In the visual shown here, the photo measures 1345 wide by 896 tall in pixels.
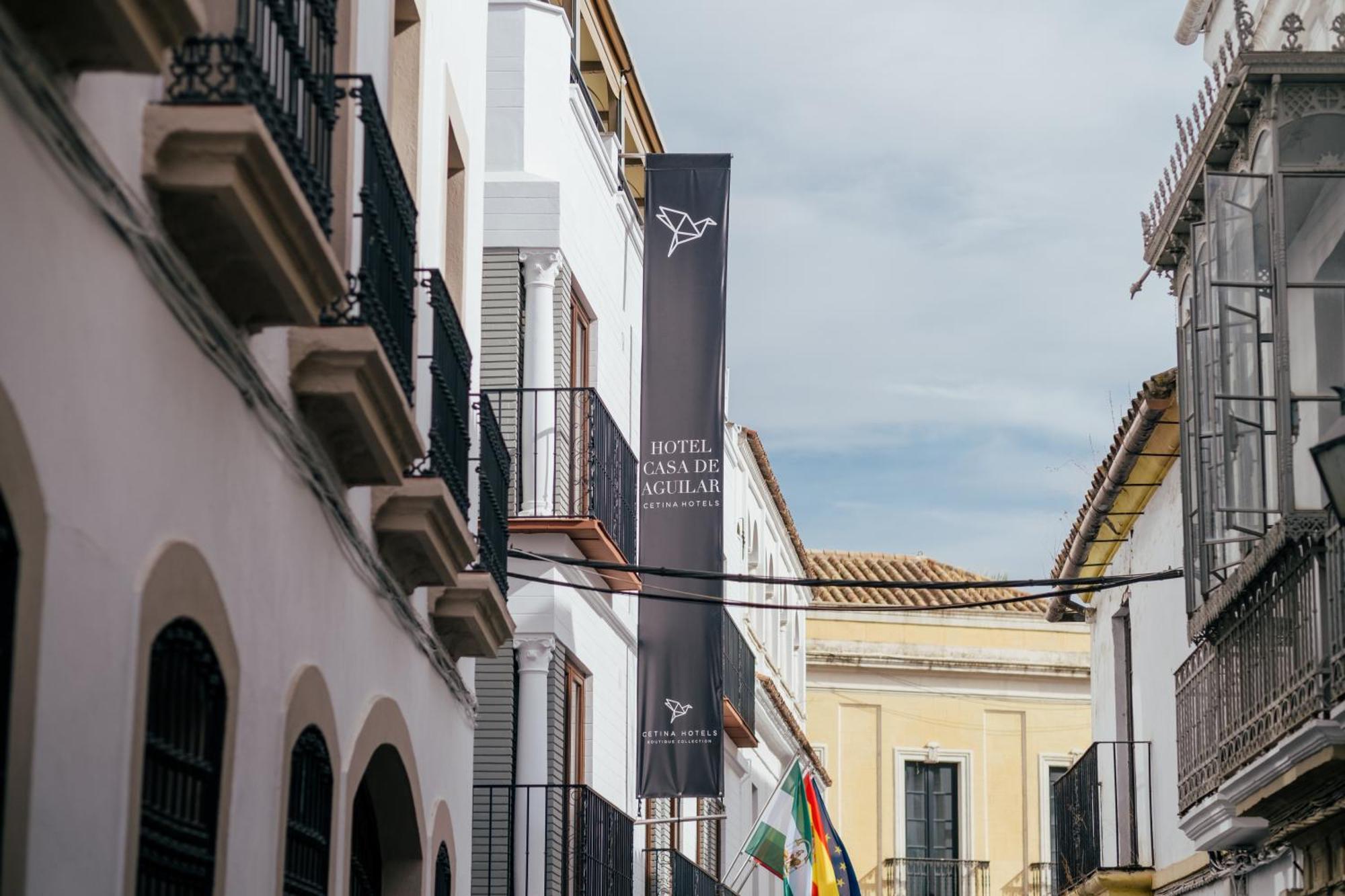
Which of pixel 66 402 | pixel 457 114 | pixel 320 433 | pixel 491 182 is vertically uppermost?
pixel 491 182

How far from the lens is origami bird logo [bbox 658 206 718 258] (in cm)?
1856

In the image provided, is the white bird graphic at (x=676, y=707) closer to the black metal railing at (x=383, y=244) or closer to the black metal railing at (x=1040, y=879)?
the black metal railing at (x=383, y=244)

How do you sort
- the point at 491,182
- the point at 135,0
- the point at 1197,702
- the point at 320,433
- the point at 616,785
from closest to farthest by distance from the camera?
the point at 135,0 → the point at 320,433 → the point at 1197,702 → the point at 491,182 → the point at 616,785

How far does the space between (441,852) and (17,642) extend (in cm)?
698

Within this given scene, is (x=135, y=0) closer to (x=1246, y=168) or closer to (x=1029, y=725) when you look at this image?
(x=1246, y=168)

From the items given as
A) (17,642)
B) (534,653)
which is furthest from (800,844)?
(17,642)

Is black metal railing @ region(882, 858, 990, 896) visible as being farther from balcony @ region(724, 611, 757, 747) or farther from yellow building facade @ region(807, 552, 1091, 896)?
balcony @ region(724, 611, 757, 747)

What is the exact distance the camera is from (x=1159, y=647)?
62.4 ft

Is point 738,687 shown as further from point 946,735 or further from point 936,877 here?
point 946,735

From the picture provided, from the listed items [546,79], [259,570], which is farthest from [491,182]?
[259,570]

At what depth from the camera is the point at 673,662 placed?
19.1 metres

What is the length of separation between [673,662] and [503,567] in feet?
22.6

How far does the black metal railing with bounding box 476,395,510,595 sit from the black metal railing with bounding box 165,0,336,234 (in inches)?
157

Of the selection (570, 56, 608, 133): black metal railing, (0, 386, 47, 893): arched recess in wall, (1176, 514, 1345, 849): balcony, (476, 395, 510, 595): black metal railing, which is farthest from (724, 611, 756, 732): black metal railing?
(0, 386, 47, 893): arched recess in wall
